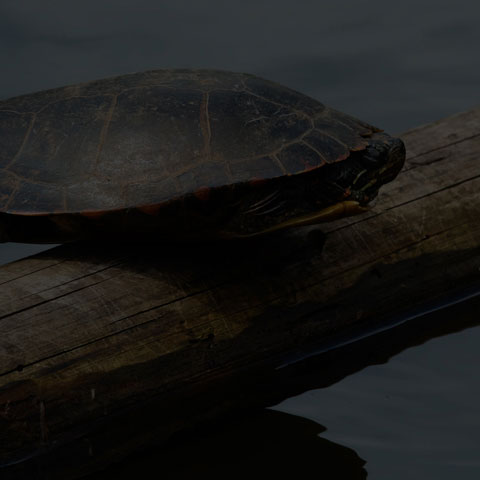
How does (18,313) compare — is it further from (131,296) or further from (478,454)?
(478,454)

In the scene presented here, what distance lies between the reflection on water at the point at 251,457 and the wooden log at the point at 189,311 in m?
0.07

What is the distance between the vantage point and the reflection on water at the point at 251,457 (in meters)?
3.20

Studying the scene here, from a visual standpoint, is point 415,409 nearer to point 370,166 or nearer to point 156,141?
point 370,166

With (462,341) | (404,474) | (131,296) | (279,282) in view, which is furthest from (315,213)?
(462,341)

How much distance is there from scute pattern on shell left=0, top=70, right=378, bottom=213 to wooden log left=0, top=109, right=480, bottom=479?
271mm

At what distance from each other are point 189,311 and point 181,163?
0.48 metres

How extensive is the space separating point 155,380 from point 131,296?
277 mm

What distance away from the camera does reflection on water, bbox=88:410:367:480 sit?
10.5 ft

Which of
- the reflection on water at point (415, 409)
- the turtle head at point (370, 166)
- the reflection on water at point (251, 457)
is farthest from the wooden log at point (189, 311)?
the turtle head at point (370, 166)

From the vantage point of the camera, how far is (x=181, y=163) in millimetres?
3227

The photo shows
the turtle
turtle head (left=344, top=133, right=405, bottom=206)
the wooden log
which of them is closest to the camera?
the wooden log

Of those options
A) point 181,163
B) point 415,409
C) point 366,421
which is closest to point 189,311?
point 181,163

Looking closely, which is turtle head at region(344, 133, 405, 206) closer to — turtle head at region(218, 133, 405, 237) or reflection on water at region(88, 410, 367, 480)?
turtle head at region(218, 133, 405, 237)

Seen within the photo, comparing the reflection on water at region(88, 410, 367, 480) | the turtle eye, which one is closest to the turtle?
the turtle eye
